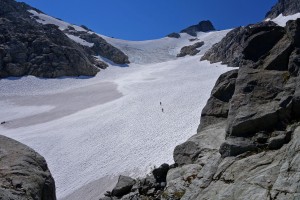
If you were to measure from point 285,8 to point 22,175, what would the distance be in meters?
A: 125

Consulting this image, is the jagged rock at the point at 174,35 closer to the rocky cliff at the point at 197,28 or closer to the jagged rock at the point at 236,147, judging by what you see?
the rocky cliff at the point at 197,28

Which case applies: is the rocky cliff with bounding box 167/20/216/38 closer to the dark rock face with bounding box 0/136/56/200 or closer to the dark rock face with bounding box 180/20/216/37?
the dark rock face with bounding box 180/20/216/37

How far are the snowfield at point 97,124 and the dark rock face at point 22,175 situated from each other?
10449 mm

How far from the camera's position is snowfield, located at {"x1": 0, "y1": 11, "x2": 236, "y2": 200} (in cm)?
2478

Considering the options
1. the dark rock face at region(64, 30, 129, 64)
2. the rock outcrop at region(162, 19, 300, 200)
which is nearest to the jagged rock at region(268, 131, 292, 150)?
the rock outcrop at region(162, 19, 300, 200)

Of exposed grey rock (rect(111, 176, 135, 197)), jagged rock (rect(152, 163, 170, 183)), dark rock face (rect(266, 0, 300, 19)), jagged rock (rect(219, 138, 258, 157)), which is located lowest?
exposed grey rock (rect(111, 176, 135, 197))

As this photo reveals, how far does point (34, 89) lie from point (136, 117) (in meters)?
37.9

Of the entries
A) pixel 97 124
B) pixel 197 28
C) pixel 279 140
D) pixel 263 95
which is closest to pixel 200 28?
pixel 197 28

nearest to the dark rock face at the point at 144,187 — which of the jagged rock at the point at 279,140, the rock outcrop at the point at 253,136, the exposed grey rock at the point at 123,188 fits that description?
the exposed grey rock at the point at 123,188

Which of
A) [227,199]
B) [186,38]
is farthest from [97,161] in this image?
[186,38]

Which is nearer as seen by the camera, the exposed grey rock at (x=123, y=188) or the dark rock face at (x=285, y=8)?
the exposed grey rock at (x=123, y=188)

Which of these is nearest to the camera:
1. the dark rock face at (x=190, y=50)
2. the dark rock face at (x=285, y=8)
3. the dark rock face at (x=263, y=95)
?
the dark rock face at (x=263, y=95)

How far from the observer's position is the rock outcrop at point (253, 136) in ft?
28.4

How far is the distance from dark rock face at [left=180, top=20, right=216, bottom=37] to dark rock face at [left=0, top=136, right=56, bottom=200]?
16871cm
